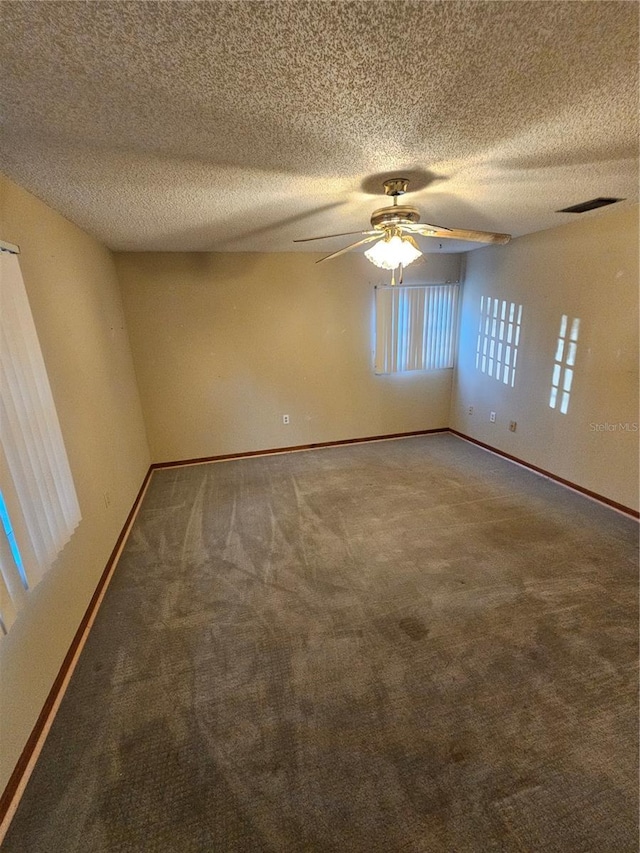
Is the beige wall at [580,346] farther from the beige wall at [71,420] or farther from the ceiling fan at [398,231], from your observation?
the beige wall at [71,420]

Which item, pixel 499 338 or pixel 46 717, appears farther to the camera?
pixel 499 338

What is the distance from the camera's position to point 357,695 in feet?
4.83

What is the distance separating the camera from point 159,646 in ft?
5.71

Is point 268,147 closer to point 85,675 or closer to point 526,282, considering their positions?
point 85,675

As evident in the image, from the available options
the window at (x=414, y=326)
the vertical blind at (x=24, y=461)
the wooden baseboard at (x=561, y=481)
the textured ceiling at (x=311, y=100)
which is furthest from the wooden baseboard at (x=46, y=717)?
the wooden baseboard at (x=561, y=481)

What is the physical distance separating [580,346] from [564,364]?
0.20 meters

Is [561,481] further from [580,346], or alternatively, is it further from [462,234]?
[462,234]

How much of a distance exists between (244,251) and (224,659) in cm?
351

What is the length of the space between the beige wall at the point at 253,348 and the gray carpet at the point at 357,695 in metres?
1.62

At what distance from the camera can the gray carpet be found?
111 cm

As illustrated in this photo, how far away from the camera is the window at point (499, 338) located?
3.59 m

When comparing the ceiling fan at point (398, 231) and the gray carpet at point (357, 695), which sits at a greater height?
the ceiling fan at point (398, 231)

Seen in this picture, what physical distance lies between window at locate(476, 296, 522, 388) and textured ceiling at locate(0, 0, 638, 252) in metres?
1.58

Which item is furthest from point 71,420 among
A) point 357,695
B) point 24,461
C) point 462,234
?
point 462,234
